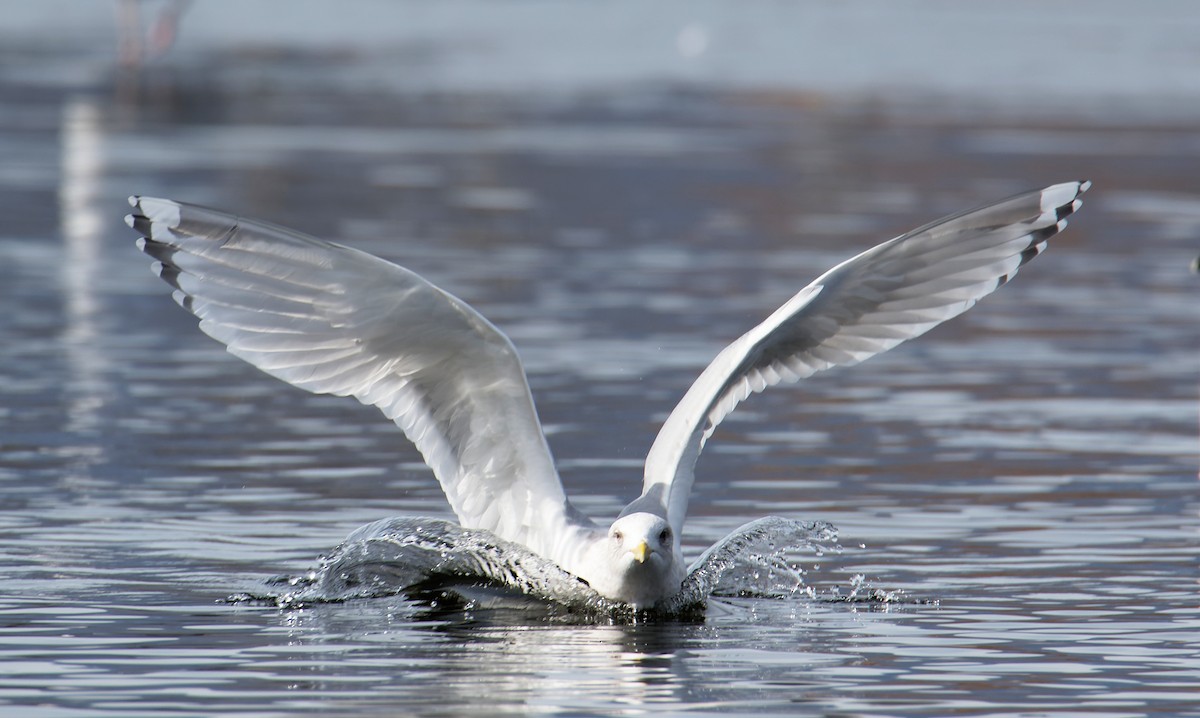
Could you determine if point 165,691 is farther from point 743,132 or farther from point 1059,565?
point 743,132

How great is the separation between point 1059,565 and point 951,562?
48 centimetres

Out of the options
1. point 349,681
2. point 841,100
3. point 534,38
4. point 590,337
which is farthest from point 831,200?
point 534,38

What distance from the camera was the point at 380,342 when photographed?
10.9 metres

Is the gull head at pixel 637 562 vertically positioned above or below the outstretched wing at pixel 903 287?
below

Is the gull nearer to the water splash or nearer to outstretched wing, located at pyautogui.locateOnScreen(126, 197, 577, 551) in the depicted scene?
outstretched wing, located at pyautogui.locateOnScreen(126, 197, 577, 551)

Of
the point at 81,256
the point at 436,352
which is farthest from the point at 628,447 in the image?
the point at 81,256

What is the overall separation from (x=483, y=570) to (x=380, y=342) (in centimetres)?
109

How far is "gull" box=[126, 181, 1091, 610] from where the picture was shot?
10625 mm

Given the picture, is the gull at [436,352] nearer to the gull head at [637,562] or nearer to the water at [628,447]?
the gull head at [637,562]

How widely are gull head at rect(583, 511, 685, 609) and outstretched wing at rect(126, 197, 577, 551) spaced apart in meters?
0.55

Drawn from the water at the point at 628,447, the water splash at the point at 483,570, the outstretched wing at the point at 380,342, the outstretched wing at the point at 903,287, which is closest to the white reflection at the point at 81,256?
the water at the point at 628,447

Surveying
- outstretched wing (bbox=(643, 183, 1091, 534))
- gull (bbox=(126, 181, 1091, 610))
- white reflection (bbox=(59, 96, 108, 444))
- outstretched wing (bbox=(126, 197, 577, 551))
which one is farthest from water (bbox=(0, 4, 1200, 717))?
outstretched wing (bbox=(643, 183, 1091, 534))

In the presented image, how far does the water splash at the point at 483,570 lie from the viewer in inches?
419

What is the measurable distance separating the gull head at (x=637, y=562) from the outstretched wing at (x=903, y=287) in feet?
2.95
